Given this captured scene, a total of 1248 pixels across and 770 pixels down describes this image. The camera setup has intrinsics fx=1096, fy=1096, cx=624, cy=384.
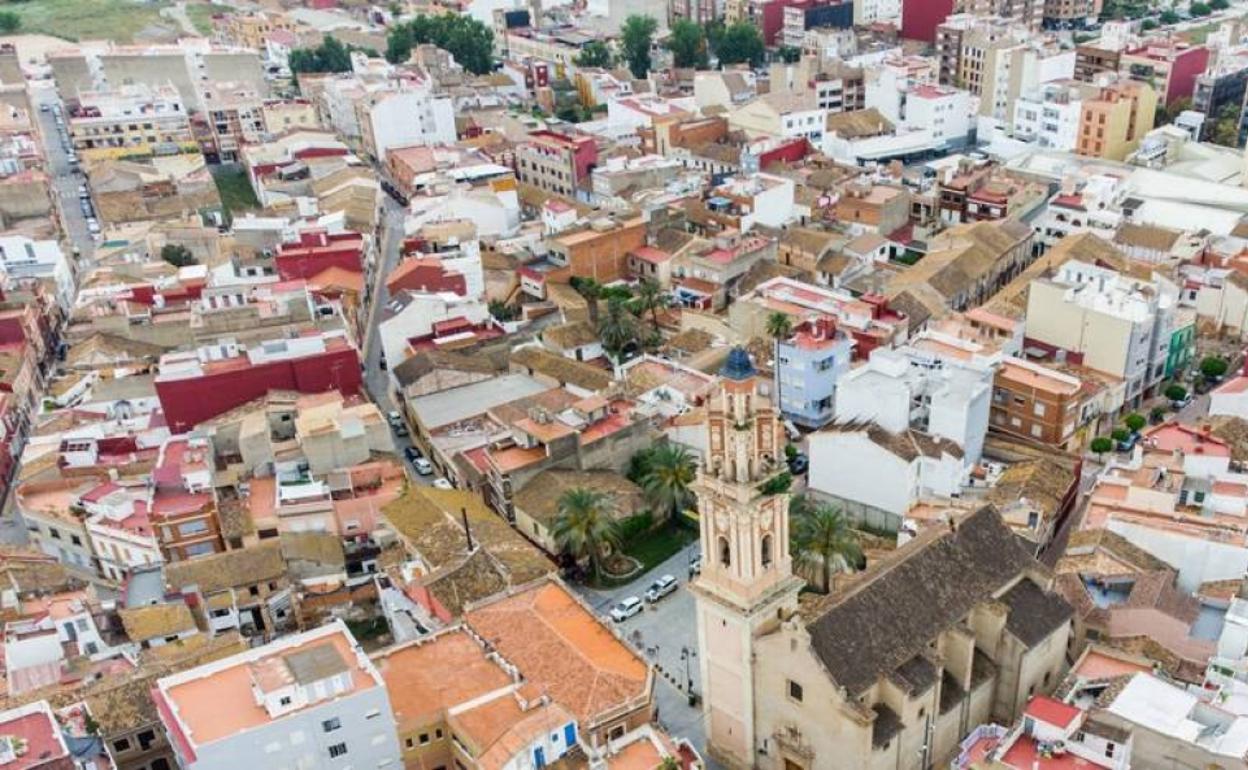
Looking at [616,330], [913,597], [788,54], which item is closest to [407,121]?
[616,330]

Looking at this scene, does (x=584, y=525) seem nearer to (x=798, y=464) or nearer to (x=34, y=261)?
(x=798, y=464)

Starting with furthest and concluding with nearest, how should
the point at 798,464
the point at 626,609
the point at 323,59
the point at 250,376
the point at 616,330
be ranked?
the point at 323,59
the point at 616,330
the point at 250,376
the point at 798,464
the point at 626,609

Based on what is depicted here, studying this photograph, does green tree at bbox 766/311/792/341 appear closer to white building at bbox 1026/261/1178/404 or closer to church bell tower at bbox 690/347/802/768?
white building at bbox 1026/261/1178/404

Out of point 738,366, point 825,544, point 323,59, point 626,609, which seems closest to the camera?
point 825,544

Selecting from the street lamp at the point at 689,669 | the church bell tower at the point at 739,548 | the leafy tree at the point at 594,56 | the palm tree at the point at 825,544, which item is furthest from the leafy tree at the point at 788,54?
the church bell tower at the point at 739,548

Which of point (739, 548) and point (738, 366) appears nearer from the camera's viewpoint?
point (739, 548)

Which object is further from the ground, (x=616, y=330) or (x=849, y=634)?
(x=849, y=634)
